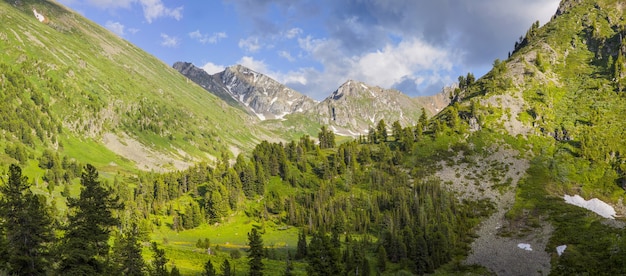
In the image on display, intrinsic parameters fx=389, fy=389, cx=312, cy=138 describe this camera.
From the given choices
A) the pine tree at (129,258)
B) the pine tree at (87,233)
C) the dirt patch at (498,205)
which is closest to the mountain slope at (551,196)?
the dirt patch at (498,205)

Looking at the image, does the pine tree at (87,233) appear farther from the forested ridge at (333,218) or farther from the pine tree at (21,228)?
the pine tree at (21,228)

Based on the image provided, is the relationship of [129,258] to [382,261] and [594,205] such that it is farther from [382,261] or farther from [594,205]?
[594,205]

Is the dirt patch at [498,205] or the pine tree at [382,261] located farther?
the pine tree at [382,261]

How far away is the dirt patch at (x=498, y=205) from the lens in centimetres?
11256

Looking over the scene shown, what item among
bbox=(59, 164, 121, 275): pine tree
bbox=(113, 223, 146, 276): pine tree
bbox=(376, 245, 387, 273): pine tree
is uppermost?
bbox=(59, 164, 121, 275): pine tree

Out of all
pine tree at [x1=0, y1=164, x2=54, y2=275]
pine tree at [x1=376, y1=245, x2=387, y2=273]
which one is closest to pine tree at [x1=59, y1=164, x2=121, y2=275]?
pine tree at [x1=0, y1=164, x2=54, y2=275]

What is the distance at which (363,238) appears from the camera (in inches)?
5522

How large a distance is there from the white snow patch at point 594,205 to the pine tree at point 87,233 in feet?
544

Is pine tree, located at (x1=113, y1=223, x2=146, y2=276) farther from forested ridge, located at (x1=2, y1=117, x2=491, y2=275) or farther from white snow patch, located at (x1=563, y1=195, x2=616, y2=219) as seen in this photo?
white snow patch, located at (x1=563, y1=195, x2=616, y2=219)

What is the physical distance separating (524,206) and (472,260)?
49.7 m

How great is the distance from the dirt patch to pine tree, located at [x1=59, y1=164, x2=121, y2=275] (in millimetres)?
103373

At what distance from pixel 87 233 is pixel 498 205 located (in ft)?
518

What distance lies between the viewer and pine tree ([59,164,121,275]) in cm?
3569

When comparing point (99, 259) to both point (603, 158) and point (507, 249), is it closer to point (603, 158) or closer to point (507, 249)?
point (507, 249)
